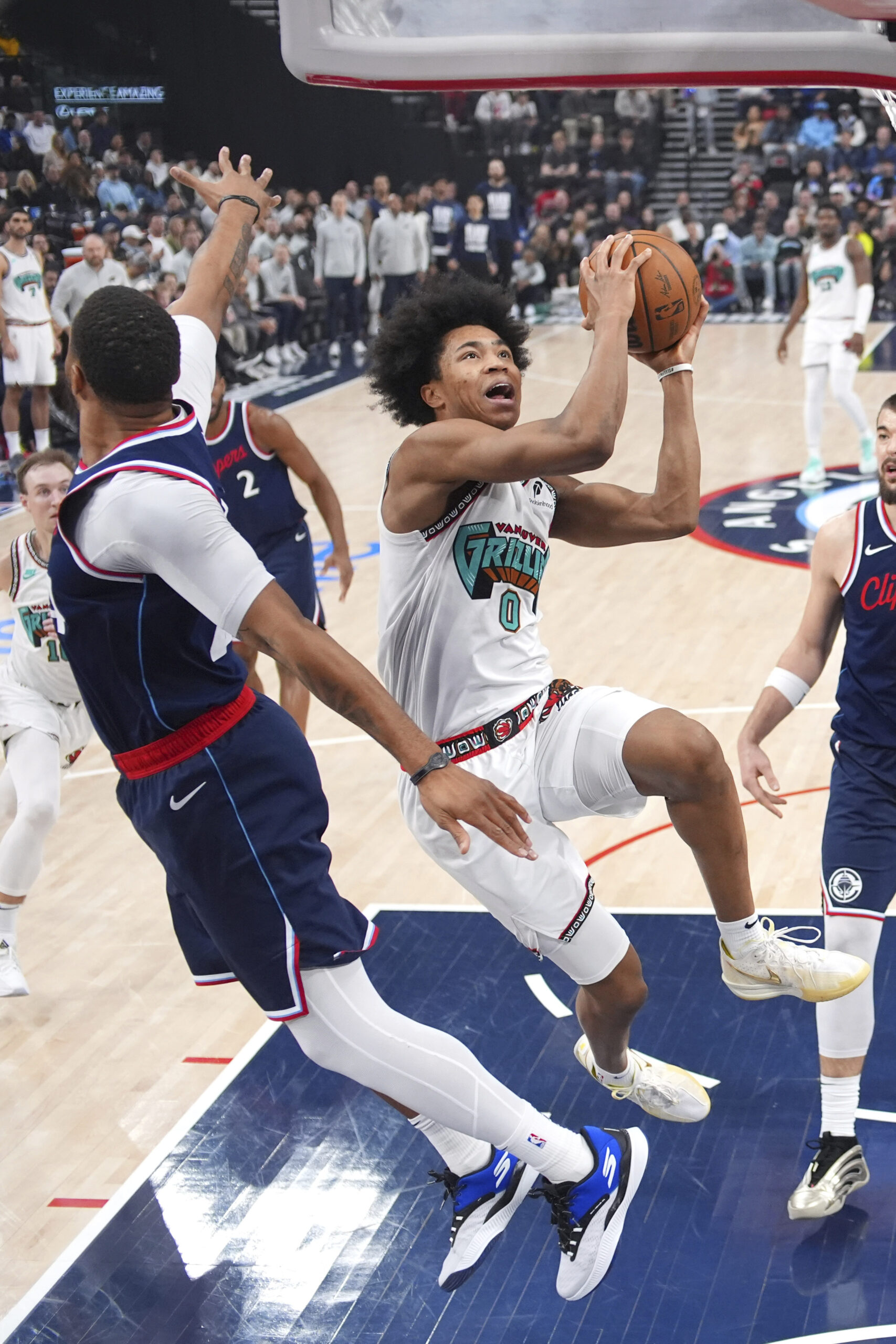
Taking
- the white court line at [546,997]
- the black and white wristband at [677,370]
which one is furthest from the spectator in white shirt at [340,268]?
the black and white wristband at [677,370]

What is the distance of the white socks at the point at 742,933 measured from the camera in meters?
3.67

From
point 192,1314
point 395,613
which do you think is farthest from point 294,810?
point 192,1314

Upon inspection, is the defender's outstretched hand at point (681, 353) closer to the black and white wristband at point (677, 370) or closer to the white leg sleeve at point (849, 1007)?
the black and white wristband at point (677, 370)

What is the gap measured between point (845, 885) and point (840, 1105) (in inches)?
23.4

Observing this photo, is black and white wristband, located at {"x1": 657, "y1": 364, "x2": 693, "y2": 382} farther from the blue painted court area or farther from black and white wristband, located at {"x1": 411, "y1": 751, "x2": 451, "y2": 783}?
the blue painted court area

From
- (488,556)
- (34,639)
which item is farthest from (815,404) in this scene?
(488,556)

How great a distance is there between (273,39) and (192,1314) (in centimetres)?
1897

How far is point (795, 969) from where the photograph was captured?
3.66 metres

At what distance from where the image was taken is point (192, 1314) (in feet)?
12.3

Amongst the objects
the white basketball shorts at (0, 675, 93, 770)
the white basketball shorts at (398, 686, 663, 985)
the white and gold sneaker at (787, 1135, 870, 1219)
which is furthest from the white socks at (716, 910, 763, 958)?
the white basketball shorts at (0, 675, 93, 770)

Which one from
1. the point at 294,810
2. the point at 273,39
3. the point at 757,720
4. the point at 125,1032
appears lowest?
the point at 125,1032

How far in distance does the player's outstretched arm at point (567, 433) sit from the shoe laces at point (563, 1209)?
154cm

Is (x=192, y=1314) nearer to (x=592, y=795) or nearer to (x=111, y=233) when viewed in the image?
(x=592, y=795)

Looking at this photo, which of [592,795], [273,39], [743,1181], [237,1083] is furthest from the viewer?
[273,39]
